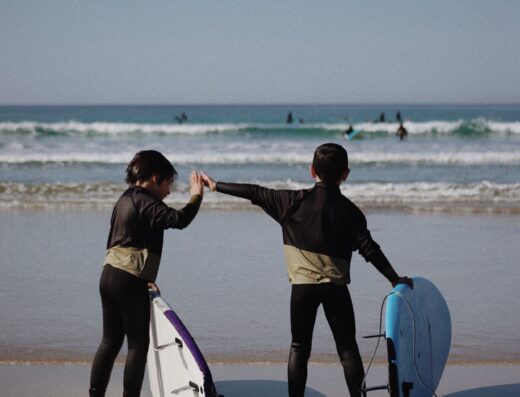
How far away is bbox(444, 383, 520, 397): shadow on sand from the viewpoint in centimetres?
434

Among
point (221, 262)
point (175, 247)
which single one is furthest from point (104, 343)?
point (175, 247)

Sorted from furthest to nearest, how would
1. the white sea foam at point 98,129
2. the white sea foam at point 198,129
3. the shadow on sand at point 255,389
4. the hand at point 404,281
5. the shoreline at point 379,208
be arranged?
the white sea foam at point 98,129, the white sea foam at point 198,129, the shoreline at point 379,208, the shadow on sand at point 255,389, the hand at point 404,281

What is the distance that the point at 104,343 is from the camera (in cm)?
376

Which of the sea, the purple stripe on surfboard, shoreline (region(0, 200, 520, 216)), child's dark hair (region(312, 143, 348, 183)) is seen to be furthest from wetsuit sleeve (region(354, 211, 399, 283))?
shoreline (region(0, 200, 520, 216))

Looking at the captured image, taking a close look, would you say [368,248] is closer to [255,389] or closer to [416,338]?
[416,338]

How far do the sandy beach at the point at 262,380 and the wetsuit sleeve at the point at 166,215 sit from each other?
3.98 feet

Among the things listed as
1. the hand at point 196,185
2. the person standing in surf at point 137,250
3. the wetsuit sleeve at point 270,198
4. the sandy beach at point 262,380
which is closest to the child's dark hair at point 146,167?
the person standing in surf at point 137,250

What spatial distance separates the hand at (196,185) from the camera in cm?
374

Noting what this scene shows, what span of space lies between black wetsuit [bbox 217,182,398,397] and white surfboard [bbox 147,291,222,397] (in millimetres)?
564

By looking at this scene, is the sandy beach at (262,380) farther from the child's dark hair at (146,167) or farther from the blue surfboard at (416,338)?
the child's dark hair at (146,167)

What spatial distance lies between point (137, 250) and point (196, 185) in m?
0.43

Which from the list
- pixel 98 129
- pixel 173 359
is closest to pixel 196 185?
pixel 173 359

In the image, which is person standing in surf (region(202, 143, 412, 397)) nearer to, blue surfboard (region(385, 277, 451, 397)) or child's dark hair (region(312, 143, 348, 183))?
child's dark hair (region(312, 143, 348, 183))

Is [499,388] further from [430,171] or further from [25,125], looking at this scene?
[25,125]
